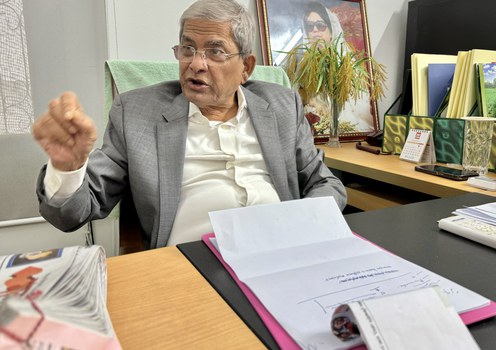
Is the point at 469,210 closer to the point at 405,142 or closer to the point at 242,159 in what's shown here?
the point at 242,159

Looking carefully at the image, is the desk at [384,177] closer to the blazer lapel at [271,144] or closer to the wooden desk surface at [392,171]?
the wooden desk surface at [392,171]

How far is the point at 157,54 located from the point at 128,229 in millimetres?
807

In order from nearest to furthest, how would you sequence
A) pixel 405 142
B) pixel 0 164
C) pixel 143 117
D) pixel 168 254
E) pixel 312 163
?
pixel 168 254, pixel 143 117, pixel 312 163, pixel 0 164, pixel 405 142

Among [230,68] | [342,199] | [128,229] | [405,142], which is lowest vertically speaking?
[128,229]

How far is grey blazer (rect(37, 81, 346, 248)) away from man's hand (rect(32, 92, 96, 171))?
0.22 m

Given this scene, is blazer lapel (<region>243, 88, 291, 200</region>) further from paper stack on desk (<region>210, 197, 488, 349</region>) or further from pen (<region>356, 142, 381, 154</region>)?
pen (<region>356, 142, 381, 154</region>)

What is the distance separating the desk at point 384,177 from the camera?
1.24 metres

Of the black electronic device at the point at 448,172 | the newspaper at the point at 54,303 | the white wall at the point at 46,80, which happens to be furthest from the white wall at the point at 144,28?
the newspaper at the point at 54,303

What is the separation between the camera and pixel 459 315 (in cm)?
49

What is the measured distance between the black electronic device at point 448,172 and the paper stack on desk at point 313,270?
27.8 inches

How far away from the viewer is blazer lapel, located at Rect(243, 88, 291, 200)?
3.84 feet

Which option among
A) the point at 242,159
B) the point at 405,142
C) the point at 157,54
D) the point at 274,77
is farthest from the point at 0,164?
the point at 405,142

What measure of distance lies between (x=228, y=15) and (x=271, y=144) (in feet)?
1.27

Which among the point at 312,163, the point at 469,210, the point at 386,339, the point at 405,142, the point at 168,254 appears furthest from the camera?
the point at 405,142
